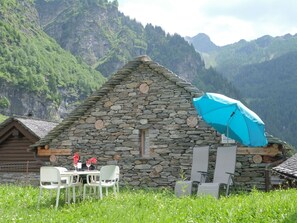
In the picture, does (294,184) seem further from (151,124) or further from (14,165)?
(14,165)

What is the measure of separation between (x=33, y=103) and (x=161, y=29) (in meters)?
69.8

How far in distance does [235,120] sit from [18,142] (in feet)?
44.3

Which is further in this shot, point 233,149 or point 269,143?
point 269,143

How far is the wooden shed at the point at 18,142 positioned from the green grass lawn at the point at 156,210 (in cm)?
1062

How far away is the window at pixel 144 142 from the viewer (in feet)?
41.3

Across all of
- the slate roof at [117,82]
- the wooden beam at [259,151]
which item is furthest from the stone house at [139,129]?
the wooden beam at [259,151]

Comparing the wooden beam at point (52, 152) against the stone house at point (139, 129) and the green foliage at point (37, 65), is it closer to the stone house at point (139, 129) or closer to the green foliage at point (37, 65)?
the stone house at point (139, 129)

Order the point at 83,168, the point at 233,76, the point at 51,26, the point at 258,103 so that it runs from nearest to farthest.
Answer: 1. the point at 83,168
2. the point at 258,103
3. the point at 51,26
4. the point at 233,76

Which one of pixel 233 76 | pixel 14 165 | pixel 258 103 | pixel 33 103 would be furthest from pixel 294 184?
pixel 233 76

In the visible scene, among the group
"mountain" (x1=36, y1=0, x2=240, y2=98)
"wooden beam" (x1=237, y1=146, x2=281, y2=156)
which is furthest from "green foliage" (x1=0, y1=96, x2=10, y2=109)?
"wooden beam" (x1=237, y1=146, x2=281, y2=156)

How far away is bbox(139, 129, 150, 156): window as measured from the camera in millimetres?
12594

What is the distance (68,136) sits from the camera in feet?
44.0

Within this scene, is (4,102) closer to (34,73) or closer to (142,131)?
(34,73)

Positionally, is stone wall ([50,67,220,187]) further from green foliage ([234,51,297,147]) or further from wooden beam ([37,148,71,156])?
green foliage ([234,51,297,147])
